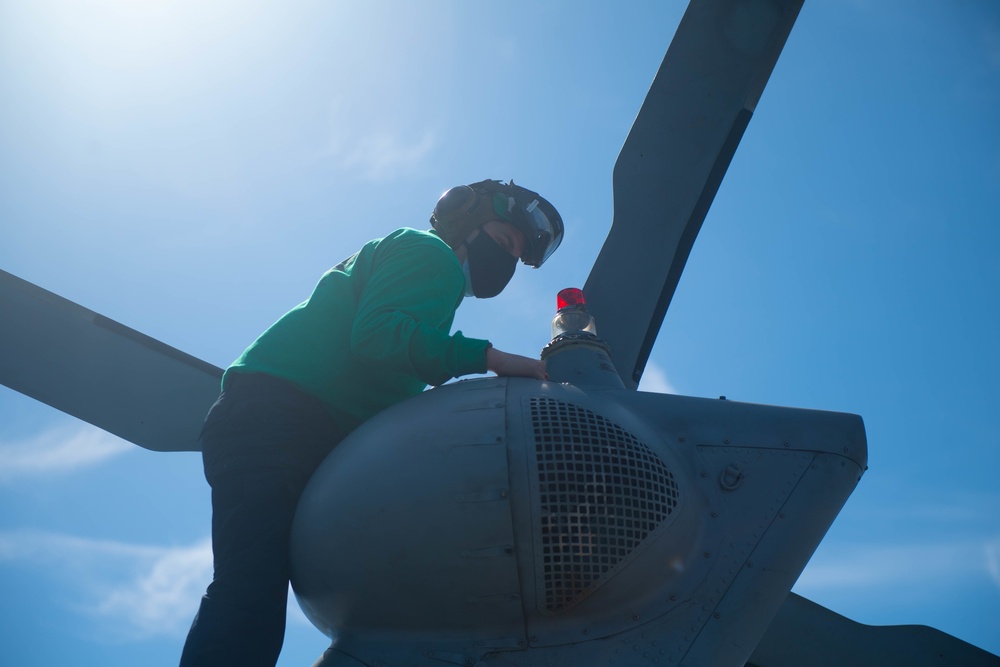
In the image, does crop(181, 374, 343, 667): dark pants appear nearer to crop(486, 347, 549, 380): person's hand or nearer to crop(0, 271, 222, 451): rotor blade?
crop(486, 347, 549, 380): person's hand

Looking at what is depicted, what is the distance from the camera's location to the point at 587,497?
2646 millimetres

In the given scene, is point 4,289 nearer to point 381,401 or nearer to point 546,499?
point 381,401

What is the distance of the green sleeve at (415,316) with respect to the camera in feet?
9.69

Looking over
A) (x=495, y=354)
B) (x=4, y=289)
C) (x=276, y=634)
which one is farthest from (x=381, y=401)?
(x=4, y=289)

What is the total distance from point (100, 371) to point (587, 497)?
121 inches

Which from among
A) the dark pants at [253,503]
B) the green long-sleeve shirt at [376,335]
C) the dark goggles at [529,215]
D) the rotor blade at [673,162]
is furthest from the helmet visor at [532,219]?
the dark pants at [253,503]

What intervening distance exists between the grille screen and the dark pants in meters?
1.01

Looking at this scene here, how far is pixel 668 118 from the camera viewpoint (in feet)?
14.6

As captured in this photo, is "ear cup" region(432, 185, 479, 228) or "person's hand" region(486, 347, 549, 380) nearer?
"person's hand" region(486, 347, 549, 380)

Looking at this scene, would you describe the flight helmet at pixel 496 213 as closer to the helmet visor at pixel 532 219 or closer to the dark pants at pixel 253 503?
the helmet visor at pixel 532 219

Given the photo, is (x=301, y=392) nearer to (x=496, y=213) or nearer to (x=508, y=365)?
(x=508, y=365)

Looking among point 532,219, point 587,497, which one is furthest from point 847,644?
point 532,219

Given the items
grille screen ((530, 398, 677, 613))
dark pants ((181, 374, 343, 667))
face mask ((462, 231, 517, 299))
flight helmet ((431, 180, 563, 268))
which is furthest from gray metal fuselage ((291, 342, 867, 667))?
flight helmet ((431, 180, 563, 268))

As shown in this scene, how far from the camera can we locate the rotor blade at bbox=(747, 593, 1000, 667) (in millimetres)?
3477
